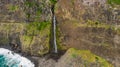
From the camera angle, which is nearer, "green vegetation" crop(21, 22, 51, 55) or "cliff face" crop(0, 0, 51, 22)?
"green vegetation" crop(21, 22, 51, 55)

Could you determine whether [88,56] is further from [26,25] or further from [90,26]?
[26,25]

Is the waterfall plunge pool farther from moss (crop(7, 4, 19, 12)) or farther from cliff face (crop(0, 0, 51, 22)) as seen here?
moss (crop(7, 4, 19, 12))

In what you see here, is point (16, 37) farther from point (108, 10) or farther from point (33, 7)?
point (108, 10)

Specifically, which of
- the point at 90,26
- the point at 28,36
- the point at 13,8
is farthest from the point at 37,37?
the point at 90,26

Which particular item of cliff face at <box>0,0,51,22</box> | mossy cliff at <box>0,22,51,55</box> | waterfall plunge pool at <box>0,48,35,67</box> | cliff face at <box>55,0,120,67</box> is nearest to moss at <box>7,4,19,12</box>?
cliff face at <box>0,0,51,22</box>

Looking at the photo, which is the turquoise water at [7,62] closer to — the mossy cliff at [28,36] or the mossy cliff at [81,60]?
the mossy cliff at [28,36]

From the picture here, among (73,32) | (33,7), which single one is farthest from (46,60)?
(33,7)
